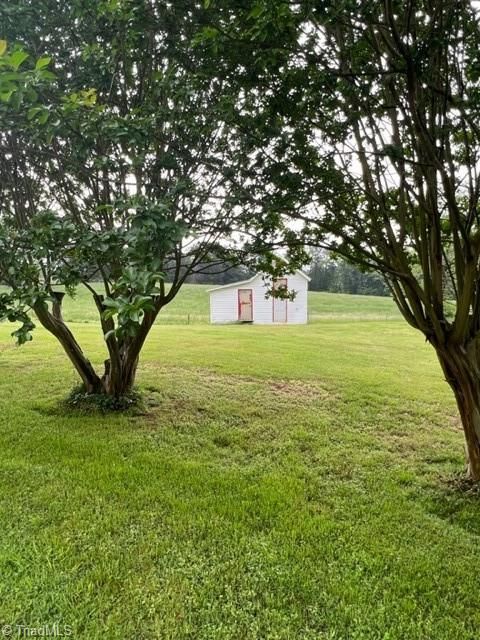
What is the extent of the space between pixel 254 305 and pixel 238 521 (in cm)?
1817

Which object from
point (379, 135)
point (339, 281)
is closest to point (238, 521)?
point (379, 135)

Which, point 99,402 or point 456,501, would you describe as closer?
point 456,501

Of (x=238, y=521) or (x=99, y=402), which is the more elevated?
(x=99, y=402)

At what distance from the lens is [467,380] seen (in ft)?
9.59

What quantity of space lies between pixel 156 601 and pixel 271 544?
741 mm

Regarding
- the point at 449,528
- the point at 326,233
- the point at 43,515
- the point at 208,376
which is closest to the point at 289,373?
the point at 208,376

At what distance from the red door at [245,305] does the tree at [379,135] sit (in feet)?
56.4

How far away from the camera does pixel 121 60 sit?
338 centimetres

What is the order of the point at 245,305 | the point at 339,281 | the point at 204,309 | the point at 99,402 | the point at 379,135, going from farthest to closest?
the point at 339,281 < the point at 204,309 < the point at 245,305 < the point at 99,402 < the point at 379,135

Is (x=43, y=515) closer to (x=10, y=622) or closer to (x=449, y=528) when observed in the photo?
(x=10, y=622)

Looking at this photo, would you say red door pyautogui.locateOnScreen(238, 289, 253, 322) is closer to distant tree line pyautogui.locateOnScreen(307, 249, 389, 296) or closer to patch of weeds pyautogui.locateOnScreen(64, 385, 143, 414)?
patch of weeds pyautogui.locateOnScreen(64, 385, 143, 414)

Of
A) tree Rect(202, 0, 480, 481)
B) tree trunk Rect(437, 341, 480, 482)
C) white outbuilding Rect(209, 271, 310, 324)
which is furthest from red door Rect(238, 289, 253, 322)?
tree trunk Rect(437, 341, 480, 482)

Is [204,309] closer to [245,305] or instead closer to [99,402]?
[245,305]

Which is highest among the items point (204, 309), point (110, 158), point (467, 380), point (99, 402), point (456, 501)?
point (110, 158)
